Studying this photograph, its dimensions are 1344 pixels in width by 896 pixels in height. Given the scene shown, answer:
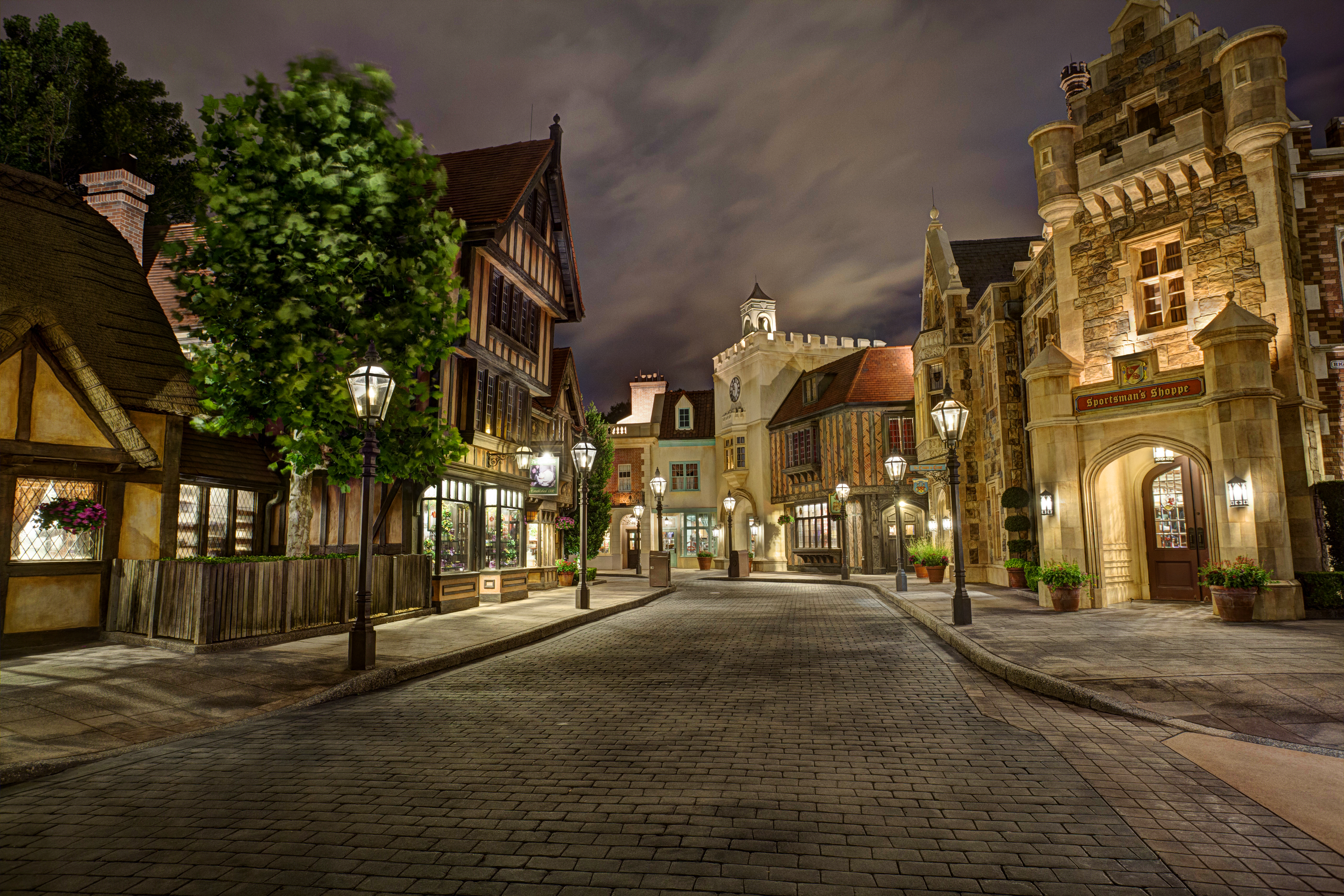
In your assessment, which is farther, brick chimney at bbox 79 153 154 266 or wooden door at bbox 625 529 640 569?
wooden door at bbox 625 529 640 569

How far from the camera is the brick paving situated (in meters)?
6.29

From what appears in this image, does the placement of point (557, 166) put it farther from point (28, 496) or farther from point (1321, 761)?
point (1321, 761)

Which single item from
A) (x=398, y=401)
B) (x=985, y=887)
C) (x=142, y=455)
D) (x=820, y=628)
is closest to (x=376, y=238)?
(x=398, y=401)

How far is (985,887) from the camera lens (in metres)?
3.43

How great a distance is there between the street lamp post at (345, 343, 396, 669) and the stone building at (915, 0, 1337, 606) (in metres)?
14.1

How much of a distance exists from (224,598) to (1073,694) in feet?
36.4

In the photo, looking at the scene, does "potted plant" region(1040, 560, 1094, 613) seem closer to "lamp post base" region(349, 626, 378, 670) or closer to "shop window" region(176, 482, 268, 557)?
"lamp post base" region(349, 626, 378, 670)

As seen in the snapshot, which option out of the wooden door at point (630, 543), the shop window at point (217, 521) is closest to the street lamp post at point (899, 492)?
the shop window at point (217, 521)

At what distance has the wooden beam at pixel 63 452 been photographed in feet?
32.5

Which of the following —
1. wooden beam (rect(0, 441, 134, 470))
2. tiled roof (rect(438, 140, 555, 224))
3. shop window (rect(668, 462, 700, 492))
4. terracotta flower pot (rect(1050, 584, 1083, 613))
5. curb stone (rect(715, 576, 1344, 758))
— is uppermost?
tiled roof (rect(438, 140, 555, 224))

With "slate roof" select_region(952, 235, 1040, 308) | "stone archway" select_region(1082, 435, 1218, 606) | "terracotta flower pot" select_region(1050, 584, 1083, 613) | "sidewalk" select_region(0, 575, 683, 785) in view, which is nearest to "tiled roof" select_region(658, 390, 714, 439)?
"slate roof" select_region(952, 235, 1040, 308)

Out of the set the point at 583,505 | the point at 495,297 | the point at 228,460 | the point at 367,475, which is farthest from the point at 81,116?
the point at 367,475

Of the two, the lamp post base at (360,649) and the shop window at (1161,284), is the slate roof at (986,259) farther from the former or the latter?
the lamp post base at (360,649)

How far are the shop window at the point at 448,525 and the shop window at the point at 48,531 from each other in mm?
5980
